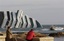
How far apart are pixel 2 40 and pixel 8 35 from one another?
1341 millimetres

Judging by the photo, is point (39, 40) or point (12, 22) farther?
point (12, 22)

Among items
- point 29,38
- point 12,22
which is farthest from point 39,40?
point 12,22

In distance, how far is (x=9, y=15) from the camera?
102 meters

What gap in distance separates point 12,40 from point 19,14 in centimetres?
8555

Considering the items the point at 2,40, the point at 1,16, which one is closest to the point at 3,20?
the point at 1,16

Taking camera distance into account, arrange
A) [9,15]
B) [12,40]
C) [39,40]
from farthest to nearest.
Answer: [9,15] → [12,40] → [39,40]

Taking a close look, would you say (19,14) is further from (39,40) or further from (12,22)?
(39,40)

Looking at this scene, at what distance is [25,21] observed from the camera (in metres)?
107

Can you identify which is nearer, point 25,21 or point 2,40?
point 2,40

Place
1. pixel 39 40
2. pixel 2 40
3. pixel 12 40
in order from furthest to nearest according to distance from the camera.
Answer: pixel 2 40
pixel 12 40
pixel 39 40

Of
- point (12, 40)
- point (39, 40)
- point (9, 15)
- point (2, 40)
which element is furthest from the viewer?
point (9, 15)

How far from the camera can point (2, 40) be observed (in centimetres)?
1905

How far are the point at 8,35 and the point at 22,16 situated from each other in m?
86.6

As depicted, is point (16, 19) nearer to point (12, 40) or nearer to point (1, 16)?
point (1, 16)
